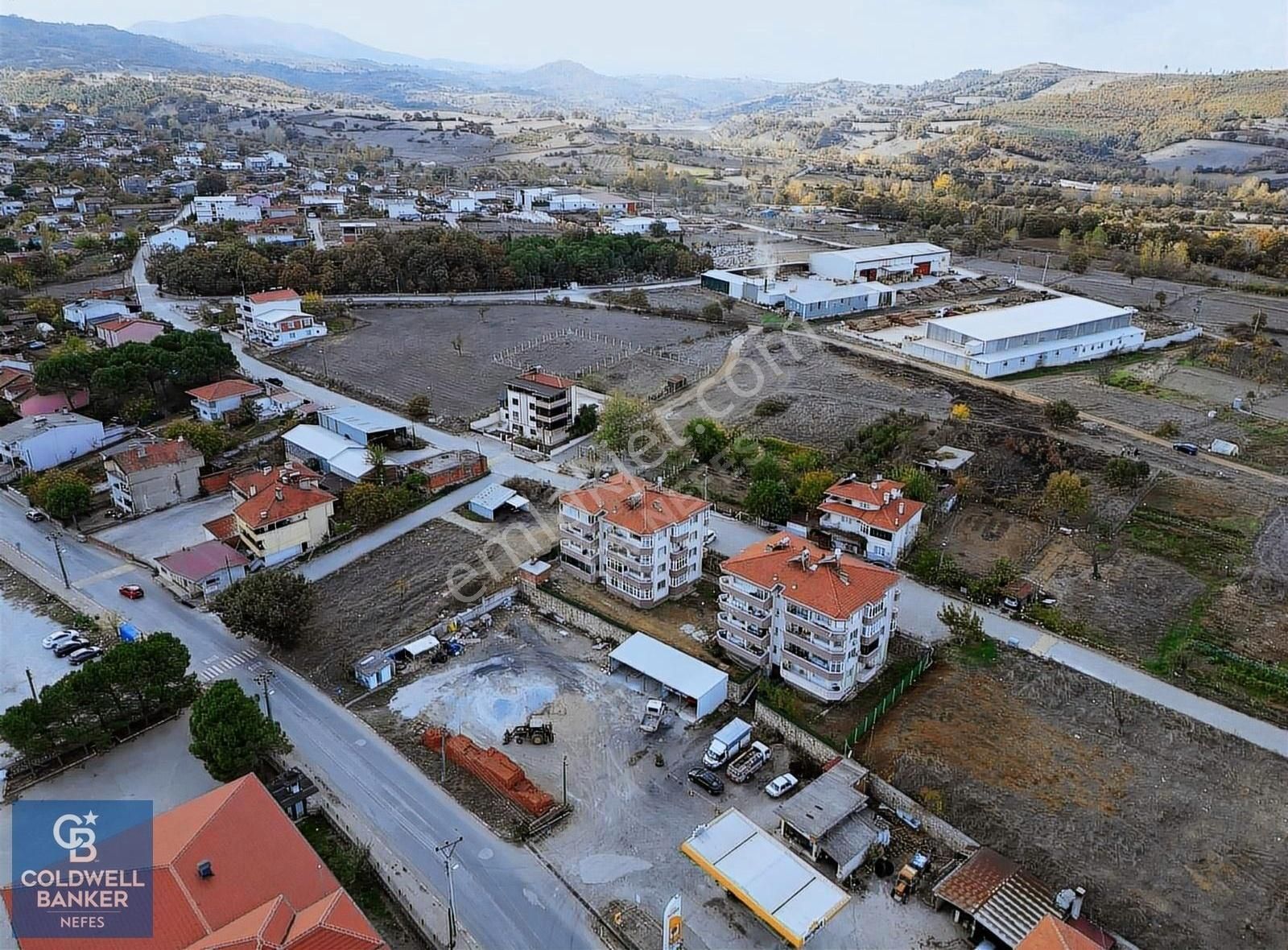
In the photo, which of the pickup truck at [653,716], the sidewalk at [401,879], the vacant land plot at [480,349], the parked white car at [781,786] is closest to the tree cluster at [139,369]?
the vacant land plot at [480,349]

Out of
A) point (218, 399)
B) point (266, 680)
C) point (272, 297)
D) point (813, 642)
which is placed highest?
point (272, 297)

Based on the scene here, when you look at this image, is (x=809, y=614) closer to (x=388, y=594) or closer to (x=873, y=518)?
(x=873, y=518)

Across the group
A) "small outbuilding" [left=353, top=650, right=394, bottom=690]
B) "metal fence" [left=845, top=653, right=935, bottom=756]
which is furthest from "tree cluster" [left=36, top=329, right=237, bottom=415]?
"metal fence" [left=845, top=653, right=935, bottom=756]

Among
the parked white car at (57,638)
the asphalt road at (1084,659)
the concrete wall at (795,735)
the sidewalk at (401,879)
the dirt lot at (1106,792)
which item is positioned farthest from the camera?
the parked white car at (57,638)

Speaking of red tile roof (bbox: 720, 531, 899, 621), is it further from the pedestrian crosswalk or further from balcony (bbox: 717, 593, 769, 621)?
the pedestrian crosswalk

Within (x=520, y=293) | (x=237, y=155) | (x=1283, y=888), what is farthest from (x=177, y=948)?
(x=237, y=155)

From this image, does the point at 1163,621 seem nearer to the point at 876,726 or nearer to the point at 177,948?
the point at 876,726

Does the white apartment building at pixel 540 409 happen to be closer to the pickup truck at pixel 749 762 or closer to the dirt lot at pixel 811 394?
the dirt lot at pixel 811 394

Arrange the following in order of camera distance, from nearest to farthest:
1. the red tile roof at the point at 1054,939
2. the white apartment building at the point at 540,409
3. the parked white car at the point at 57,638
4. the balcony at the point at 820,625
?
the red tile roof at the point at 1054,939 < the balcony at the point at 820,625 < the parked white car at the point at 57,638 < the white apartment building at the point at 540,409

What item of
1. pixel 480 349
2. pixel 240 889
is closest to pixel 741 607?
pixel 240 889
